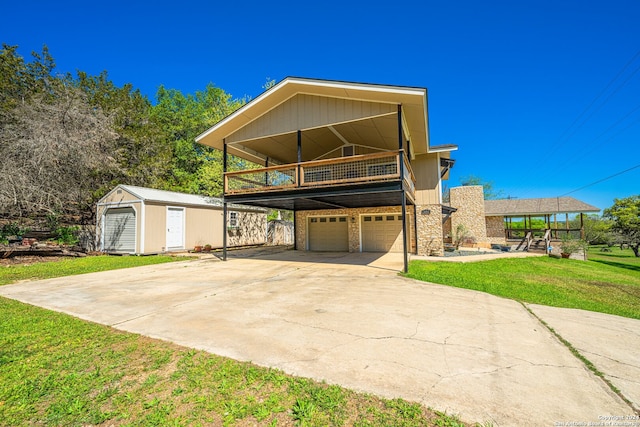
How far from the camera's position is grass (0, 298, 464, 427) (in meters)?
1.93

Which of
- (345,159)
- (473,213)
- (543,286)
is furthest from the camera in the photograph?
(473,213)

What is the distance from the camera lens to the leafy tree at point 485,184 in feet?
154

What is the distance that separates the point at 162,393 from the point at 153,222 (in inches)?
497

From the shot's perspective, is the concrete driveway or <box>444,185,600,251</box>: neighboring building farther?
<box>444,185,600,251</box>: neighboring building

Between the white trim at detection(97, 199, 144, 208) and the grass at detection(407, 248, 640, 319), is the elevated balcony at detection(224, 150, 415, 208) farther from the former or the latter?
the white trim at detection(97, 199, 144, 208)

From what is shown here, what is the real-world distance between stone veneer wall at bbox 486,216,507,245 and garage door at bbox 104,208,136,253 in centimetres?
2335

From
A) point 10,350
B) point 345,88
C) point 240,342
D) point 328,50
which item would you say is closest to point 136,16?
point 328,50

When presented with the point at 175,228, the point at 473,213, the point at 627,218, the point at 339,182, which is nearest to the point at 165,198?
the point at 175,228

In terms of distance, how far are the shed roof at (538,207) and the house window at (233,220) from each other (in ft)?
61.2

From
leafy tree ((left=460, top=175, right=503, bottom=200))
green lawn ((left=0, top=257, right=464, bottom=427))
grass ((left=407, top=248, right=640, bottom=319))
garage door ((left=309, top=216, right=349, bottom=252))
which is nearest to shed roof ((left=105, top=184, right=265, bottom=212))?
garage door ((left=309, top=216, right=349, bottom=252))

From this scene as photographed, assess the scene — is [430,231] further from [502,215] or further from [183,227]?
[183,227]

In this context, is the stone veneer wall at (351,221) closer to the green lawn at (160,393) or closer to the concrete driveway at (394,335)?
the concrete driveway at (394,335)

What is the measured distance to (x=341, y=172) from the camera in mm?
10688

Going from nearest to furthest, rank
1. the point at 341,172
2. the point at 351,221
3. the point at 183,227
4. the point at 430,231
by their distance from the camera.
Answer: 1. the point at 341,172
2. the point at 430,231
3. the point at 351,221
4. the point at 183,227
